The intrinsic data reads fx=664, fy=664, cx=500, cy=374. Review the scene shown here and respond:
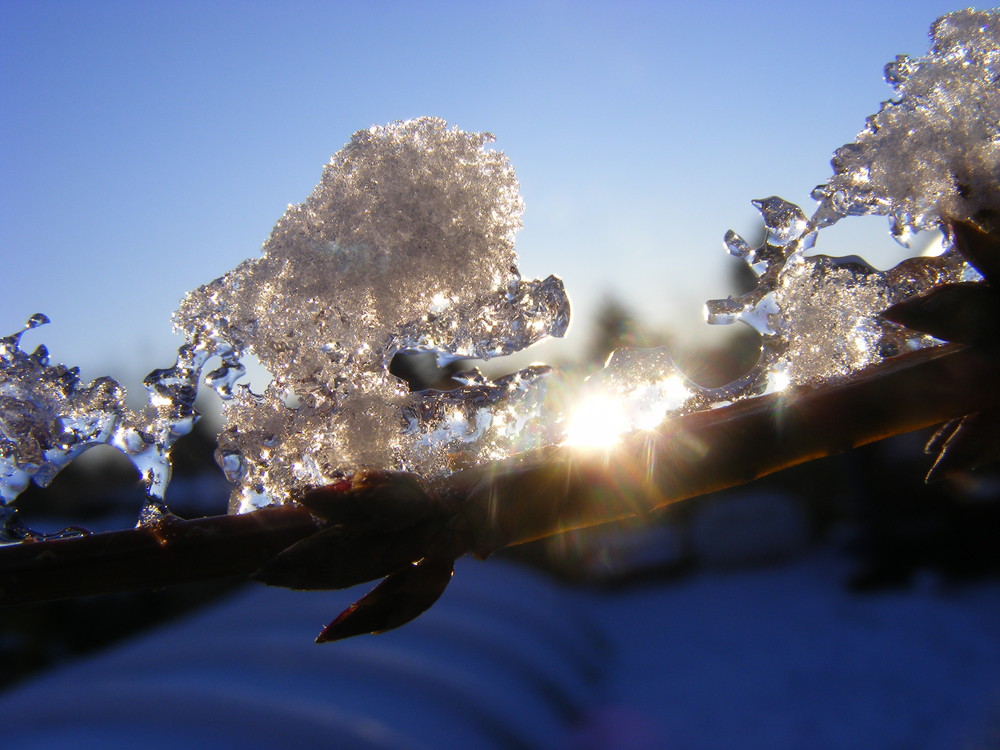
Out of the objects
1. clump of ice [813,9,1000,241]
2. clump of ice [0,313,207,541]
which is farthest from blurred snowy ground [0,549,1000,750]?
clump of ice [813,9,1000,241]

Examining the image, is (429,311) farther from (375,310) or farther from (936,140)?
(936,140)

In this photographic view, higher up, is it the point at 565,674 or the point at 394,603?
the point at 394,603

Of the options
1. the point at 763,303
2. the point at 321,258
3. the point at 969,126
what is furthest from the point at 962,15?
the point at 321,258

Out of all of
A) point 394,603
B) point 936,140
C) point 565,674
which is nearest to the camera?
point 394,603

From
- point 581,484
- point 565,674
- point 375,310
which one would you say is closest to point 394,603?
point 581,484

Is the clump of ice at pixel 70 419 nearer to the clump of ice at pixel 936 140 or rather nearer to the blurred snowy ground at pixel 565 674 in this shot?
the clump of ice at pixel 936 140

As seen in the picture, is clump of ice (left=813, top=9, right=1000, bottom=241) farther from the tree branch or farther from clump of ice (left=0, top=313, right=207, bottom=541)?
clump of ice (left=0, top=313, right=207, bottom=541)

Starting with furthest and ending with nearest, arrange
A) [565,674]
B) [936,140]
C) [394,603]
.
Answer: [565,674], [936,140], [394,603]

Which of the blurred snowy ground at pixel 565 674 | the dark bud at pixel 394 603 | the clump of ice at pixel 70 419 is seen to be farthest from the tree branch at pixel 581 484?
the blurred snowy ground at pixel 565 674
